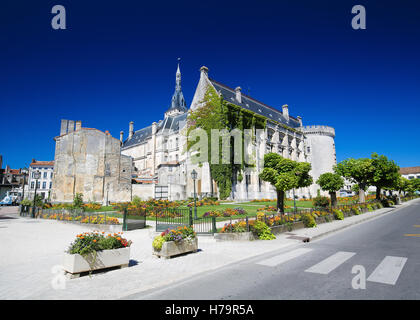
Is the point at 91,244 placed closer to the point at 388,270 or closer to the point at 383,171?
the point at 388,270

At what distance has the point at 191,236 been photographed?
838 centimetres

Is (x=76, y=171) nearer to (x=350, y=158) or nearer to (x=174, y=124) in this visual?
(x=174, y=124)

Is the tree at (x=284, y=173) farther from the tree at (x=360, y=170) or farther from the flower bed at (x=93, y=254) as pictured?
the tree at (x=360, y=170)

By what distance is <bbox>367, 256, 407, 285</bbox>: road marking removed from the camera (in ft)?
17.1

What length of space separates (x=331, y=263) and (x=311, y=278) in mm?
1694

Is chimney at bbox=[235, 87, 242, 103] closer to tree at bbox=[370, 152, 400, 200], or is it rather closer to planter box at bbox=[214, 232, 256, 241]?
tree at bbox=[370, 152, 400, 200]

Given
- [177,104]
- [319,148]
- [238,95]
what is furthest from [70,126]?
[319,148]

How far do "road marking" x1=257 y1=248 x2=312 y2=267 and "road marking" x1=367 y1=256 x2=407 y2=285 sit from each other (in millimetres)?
2310

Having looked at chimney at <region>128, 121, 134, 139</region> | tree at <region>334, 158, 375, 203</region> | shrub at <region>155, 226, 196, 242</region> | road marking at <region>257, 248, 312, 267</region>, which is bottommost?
road marking at <region>257, 248, 312, 267</region>

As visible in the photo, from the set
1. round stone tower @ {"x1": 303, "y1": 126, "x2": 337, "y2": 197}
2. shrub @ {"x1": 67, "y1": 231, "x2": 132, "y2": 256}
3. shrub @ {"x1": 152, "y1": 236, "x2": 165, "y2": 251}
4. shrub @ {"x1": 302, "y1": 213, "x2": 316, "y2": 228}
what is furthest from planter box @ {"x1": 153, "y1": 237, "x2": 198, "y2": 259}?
round stone tower @ {"x1": 303, "y1": 126, "x2": 337, "y2": 197}

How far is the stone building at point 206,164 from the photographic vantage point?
35.8m

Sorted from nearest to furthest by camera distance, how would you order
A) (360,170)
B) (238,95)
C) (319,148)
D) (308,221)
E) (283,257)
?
(283,257) → (308,221) → (360,170) → (238,95) → (319,148)

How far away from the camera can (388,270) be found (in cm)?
582
